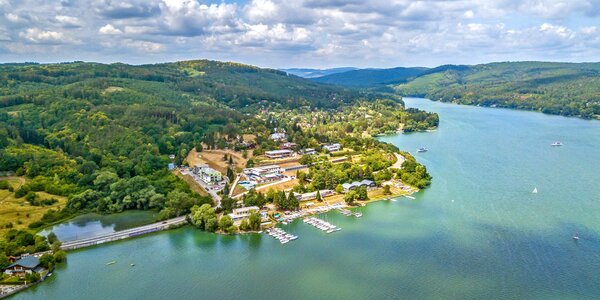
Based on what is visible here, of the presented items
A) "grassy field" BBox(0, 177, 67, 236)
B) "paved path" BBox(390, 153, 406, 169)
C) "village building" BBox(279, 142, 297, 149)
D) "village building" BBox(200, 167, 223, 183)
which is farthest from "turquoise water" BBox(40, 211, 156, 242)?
"paved path" BBox(390, 153, 406, 169)

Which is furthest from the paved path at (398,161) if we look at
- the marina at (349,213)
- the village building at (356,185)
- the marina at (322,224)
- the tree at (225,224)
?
the tree at (225,224)

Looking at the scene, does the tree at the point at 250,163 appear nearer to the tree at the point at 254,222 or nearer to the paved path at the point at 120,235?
the paved path at the point at 120,235

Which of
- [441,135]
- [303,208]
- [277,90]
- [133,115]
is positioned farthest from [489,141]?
[277,90]

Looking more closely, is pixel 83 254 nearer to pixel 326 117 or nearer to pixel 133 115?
pixel 133 115

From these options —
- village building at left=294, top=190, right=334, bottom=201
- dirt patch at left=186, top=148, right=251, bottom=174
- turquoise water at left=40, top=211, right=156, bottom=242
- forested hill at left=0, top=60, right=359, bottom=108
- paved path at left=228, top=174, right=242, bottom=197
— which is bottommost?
turquoise water at left=40, top=211, right=156, bottom=242

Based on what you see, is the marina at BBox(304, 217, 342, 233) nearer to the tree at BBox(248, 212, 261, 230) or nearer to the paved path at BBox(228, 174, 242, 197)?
the tree at BBox(248, 212, 261, 230)

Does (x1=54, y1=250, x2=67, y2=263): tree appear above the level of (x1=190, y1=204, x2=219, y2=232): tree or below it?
below
